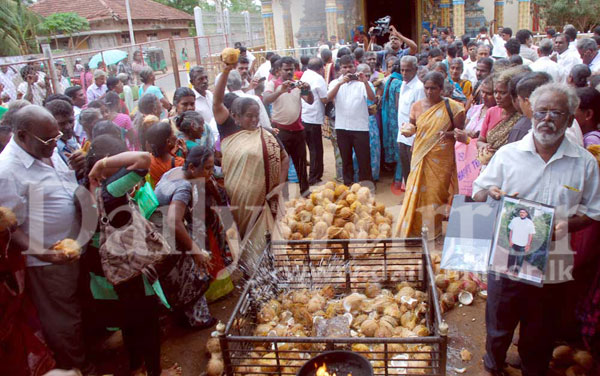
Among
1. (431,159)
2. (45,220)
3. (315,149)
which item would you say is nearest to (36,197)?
(45,220)

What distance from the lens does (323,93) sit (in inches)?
244

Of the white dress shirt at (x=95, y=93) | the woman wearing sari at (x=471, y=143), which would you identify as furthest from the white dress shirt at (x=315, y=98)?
the white dress shirt at (x=95, y=93)

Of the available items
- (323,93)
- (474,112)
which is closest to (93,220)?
(474,112)

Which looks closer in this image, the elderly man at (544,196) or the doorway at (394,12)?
the elderly man at (544,196)

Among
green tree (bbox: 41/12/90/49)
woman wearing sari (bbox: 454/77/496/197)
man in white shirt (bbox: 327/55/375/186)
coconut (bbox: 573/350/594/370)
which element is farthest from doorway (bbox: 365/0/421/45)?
coconut (bbox: 573/350/594/370)

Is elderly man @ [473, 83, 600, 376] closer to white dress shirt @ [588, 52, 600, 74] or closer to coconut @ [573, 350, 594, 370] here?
coconut @ [573, 350, 594, 370]

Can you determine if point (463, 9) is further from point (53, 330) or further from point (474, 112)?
point (53, 330)

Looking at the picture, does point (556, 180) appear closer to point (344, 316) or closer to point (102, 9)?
point (344, 316)

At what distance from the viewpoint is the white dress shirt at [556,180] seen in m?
Answer: 2.27

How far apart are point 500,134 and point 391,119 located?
2.81m

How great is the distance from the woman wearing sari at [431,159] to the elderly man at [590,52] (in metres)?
3.67

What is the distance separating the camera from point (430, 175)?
4.29 metres

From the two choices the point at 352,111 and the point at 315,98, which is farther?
the point at 315,98

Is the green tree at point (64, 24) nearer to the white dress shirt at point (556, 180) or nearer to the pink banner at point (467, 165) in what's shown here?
the pink banner at point (467, 165)
